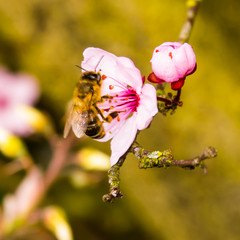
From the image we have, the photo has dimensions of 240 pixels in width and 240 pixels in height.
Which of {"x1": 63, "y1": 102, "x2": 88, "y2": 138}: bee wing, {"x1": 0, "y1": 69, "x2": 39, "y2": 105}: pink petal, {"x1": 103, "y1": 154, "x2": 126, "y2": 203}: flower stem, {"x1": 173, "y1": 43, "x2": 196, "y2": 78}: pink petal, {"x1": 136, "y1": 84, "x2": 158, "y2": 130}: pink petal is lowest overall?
{"x1": 103, "y1": 154, "x2": 126, "y2": 203}: flower stem

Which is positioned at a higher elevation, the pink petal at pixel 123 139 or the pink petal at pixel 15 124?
the pink petal at pixel 15 124

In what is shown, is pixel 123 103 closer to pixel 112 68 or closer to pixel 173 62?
pixel 112 68

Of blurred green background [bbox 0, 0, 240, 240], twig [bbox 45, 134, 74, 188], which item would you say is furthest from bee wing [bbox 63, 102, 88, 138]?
blurred green background [bbox 0, 0, 240, 240]

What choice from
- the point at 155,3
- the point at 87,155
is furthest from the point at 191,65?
the point at 155,3

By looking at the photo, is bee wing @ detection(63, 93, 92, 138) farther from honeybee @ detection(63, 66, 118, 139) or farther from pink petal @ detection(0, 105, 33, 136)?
pink petal @ detection(0, 105, 33, 136)

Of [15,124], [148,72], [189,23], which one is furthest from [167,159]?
[15,124]

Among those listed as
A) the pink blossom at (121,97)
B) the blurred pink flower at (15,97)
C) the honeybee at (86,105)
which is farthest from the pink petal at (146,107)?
the blurred pink flower at (15,97)

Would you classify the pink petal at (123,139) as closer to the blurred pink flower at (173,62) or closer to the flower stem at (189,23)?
the blurred pink flower at (173,62)
